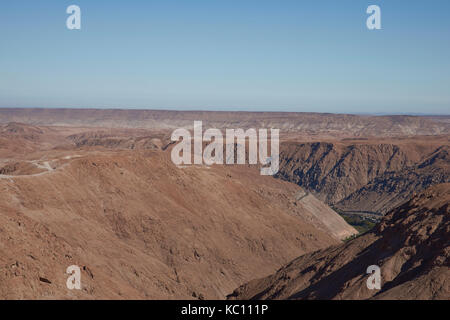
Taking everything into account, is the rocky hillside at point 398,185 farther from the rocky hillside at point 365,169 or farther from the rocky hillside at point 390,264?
the rocky hillside at point 390,264

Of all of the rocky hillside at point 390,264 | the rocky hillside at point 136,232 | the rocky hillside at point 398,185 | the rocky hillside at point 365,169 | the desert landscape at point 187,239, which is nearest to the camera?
the rocky hillside at point 390,264

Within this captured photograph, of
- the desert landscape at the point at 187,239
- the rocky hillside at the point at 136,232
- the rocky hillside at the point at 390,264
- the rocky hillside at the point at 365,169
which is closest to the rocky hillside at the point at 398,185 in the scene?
the rocky hillside at the point at 365,169

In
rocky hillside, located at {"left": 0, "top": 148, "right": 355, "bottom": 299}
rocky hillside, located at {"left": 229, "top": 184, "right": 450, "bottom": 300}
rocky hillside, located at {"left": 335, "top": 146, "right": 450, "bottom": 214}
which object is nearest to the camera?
rocky hillside, located at {"left": 229, "top": 184, "right": 450, "bottom": 300}

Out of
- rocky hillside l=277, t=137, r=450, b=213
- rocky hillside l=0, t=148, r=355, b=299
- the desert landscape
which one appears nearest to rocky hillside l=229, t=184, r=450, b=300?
the desert landscape

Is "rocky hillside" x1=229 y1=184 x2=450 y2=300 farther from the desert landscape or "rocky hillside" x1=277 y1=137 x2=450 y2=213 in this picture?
"rocky hillside" x1=277 y1=137 x2=450 y2=213

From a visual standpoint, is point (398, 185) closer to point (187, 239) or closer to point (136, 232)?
point (187, 239)

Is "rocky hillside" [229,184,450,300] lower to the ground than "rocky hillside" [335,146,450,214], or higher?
higher

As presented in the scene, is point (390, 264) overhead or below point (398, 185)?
overhead

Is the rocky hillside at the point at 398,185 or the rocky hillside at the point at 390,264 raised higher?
the rocky hillside at the point at 390,264

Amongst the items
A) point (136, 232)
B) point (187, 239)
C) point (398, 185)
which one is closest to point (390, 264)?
point (187, 239)
